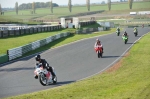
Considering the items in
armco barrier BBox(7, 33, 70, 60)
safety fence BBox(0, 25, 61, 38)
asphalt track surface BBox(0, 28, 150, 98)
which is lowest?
asphalt track surface BBox(0, 28, 150, 98)

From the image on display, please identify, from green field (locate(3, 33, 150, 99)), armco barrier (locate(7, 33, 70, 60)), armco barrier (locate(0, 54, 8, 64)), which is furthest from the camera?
armco barrier (locate(7, 33, 70, 60))

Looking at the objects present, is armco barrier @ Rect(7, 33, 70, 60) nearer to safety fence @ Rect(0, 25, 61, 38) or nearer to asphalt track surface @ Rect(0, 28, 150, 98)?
asphalt track surface @ Rect(0, 28, 150, 98)

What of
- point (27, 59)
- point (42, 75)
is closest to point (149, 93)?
point (42, 75)

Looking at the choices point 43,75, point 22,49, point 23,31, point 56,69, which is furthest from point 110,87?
point 23,31

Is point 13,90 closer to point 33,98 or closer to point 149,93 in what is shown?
point 33,98

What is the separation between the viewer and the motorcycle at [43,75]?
56.5ft

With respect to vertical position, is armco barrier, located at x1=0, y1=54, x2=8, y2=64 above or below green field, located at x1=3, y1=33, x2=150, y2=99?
below

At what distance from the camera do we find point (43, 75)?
17.5 m

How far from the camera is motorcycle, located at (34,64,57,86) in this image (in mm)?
→ 17228

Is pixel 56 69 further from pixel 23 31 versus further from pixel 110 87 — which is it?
pixel 23 31

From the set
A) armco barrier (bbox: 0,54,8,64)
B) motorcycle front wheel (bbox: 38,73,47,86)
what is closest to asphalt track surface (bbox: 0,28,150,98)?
motorcycle front wheel (bbox: 38,73,47,86)

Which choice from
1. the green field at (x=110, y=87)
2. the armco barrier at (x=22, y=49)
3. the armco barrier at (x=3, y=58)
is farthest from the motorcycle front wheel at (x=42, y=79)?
the armco barrier at (x=22, y=49)

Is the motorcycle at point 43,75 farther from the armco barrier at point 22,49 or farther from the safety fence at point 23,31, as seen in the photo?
the safety fence at point 23,31

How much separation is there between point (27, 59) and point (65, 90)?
1500cm
